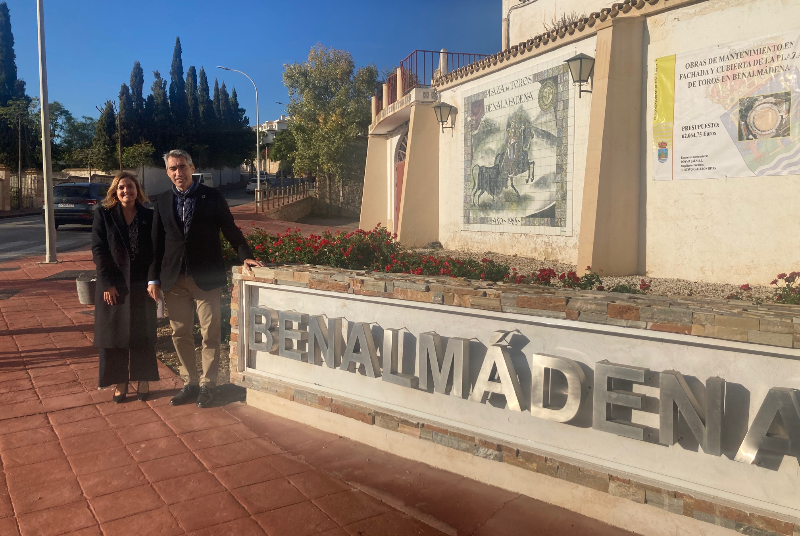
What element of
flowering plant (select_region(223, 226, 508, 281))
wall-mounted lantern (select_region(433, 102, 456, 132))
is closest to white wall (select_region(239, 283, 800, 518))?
flowering plant (select_region(223, 226, 508, 281))

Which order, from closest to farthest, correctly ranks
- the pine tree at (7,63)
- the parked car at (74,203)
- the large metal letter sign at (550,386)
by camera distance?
the large metal letter sign at (550,386), the parked car at (74,203), the pine tree at (7,63)

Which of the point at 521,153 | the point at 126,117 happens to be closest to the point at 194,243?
the point at 521,153

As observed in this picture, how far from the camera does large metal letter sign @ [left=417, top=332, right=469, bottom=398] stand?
133 inches

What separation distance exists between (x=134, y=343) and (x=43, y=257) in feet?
34.4

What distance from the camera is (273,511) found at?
10.3ft

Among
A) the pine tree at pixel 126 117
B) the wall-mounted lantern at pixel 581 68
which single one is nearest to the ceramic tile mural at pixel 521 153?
the wall-mounted lantern at pixel 581 68

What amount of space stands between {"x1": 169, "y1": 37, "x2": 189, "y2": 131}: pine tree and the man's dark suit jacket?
56409mm

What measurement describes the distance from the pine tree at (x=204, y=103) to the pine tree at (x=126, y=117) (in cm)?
682

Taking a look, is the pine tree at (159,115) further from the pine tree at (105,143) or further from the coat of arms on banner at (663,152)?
the coat of arms on banner at (663,152)

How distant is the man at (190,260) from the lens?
4625mm

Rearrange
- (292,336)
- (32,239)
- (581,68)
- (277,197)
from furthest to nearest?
(277,197) < (32,239) < (581,68) < (292,336)

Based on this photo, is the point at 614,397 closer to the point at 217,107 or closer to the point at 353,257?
the point at 353,257

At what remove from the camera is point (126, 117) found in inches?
2130

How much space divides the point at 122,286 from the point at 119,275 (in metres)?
0.08
